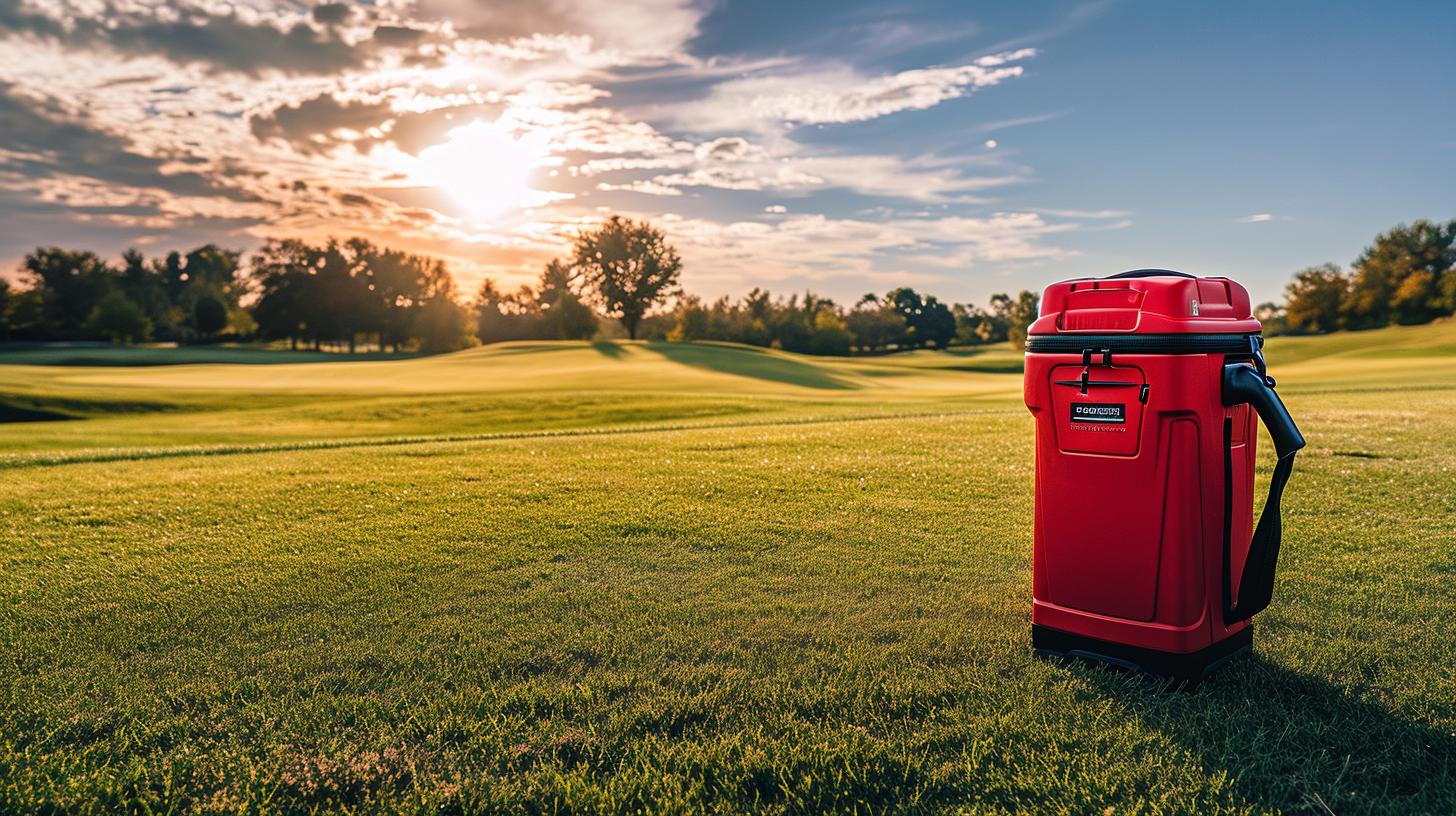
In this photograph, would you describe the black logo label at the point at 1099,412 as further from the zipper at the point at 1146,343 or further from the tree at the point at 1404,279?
the tree at the point at 1404,279

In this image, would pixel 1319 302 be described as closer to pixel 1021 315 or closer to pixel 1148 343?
pixel 1021 315

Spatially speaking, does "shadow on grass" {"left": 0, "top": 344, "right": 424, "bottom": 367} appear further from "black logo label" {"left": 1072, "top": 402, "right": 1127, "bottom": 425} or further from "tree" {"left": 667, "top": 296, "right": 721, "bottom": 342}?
"black logo label" {"left": 1072, "top": 402, "right": 1127, "bottom": 425}

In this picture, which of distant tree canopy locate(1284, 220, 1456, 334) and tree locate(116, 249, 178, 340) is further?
tree locate(116, 249, 178, 340)

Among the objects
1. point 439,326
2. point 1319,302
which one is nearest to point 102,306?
point 439,326

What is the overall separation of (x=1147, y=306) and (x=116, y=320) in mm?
101221

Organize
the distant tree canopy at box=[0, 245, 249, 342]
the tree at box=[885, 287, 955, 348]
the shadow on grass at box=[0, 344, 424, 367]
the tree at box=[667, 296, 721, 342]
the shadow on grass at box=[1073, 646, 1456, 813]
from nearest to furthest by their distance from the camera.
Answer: the shadow on grass at box=[1073, 646, 1456, 813] → the shadow on grass at box=[0, 344, 424, 367] → the distant tree canopy at box=[0, 245, 249, 342] → the tree at box=[667, 296, 721, 342] → the tree at box=[885, 287, 955, 348]

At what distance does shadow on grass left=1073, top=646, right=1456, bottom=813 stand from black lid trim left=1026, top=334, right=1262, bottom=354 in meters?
1.61

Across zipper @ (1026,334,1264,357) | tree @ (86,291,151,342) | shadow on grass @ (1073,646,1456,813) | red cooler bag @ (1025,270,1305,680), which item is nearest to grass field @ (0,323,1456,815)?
shadow on grass @ (1073,646,1456,813)

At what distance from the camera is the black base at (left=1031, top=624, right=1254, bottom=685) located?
3.85 m

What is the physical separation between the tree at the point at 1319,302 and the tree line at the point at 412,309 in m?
26.0

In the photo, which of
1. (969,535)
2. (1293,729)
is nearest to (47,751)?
(1293,729)

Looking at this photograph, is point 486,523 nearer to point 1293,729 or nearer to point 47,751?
point 47,751

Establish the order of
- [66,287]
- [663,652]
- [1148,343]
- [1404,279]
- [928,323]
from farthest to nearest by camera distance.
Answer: [928,323] < [66,287] < [1404,279] < [663,652] < [1148,343]

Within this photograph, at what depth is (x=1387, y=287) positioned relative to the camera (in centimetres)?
7656
